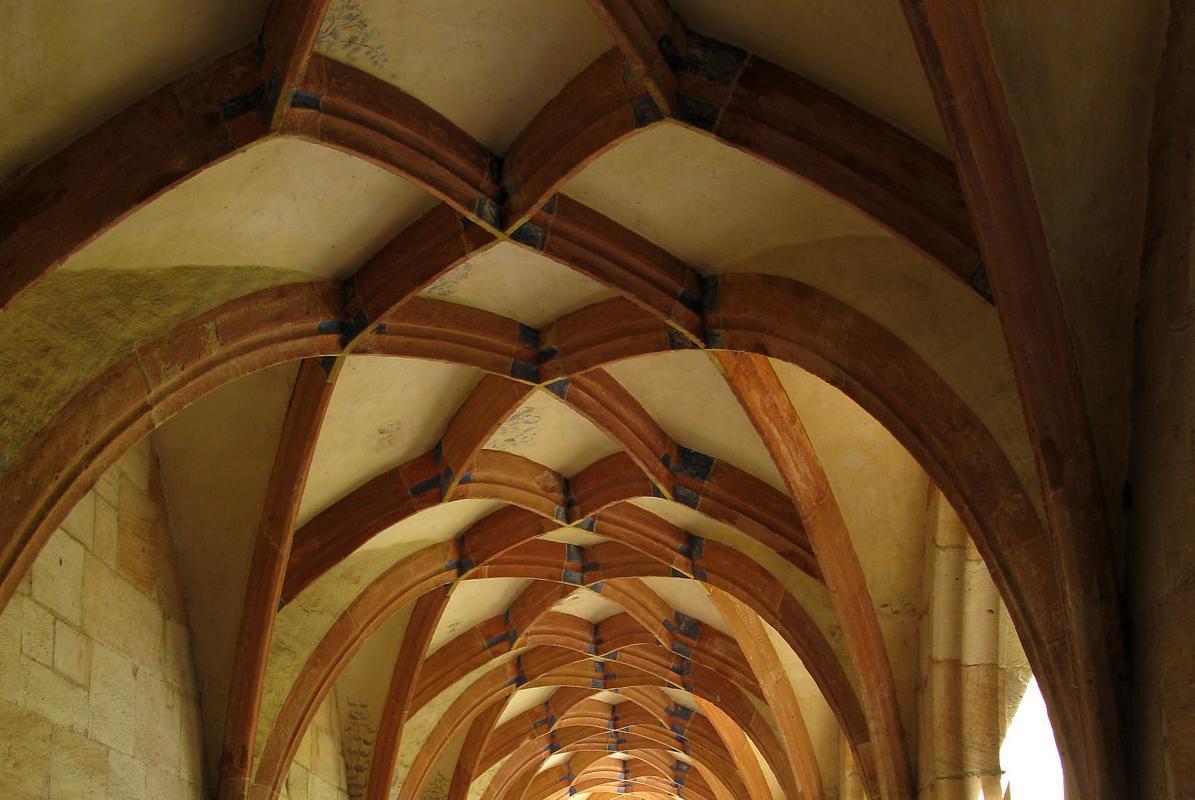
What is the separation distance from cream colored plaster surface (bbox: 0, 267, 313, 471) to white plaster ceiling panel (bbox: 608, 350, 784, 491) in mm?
2317

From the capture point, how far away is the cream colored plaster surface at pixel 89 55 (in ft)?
15.2

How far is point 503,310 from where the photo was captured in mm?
7270

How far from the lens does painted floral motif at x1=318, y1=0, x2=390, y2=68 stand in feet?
16.9

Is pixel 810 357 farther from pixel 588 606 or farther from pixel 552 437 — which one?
pixel 588 606

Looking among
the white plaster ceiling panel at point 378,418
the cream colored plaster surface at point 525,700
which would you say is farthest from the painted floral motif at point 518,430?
the cream colored plaster surface at point 525,700

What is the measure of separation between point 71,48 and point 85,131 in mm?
472

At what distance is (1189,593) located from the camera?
158 inches

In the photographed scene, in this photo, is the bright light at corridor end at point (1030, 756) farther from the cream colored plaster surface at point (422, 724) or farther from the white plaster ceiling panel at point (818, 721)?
the cream colored plaster surface at point (422, 724)

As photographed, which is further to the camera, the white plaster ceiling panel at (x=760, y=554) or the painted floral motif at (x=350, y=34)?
the white plaster ceiling panel at (x=760, y=554)

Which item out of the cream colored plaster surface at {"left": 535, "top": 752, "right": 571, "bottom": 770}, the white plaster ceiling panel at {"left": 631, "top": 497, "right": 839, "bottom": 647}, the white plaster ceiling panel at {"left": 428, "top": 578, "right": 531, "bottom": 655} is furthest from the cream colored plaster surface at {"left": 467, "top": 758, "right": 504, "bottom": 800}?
the white plaster ceiling panel at {"left": 631, "top": 497, "right": 839, "bottom": 647}

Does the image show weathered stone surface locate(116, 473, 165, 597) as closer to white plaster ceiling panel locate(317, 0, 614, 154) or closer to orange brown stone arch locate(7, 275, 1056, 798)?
orange brown stone arch locate(7, 275, 1056, 798)

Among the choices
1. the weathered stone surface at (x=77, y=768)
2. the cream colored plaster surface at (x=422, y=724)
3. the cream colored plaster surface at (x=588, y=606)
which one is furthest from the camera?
the cream colored plaster surface at (x=588, y=606)

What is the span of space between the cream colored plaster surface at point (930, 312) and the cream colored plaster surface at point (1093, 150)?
705 millimetres

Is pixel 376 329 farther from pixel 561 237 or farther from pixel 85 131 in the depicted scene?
pixel 85 131
